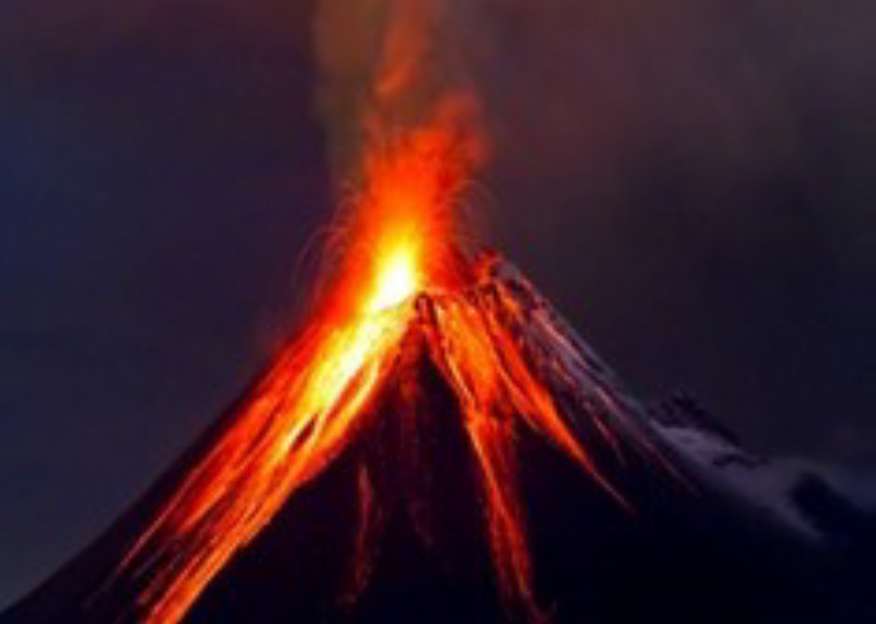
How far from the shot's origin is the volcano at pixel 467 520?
235ft

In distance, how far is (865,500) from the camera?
5231 inches

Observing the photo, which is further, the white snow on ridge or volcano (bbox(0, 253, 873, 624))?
the white snow on ridge

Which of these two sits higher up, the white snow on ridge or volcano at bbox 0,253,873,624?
the white snow on ridge

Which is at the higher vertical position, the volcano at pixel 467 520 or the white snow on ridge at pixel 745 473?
the white snow on ridge at pixel 745 473

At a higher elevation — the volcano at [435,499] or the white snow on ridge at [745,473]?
the white snow on ridge at [745,473]

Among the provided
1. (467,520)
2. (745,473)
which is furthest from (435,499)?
(745,473)

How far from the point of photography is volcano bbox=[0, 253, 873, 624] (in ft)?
235

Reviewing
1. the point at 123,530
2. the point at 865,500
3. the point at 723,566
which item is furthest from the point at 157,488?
the point at 865,500

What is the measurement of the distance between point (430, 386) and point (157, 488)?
1268 cm

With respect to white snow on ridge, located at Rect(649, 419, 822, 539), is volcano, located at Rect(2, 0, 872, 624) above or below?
below

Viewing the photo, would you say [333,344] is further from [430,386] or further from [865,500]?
[865,500]

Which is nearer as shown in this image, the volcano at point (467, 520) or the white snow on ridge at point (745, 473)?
the volcano at point (467, 520)

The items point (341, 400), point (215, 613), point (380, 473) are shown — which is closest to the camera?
point (215, 613)

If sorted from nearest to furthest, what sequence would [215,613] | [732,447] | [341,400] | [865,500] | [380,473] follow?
[215,613]
[380,473]
[341,400]
[732,447]
[865,500]
